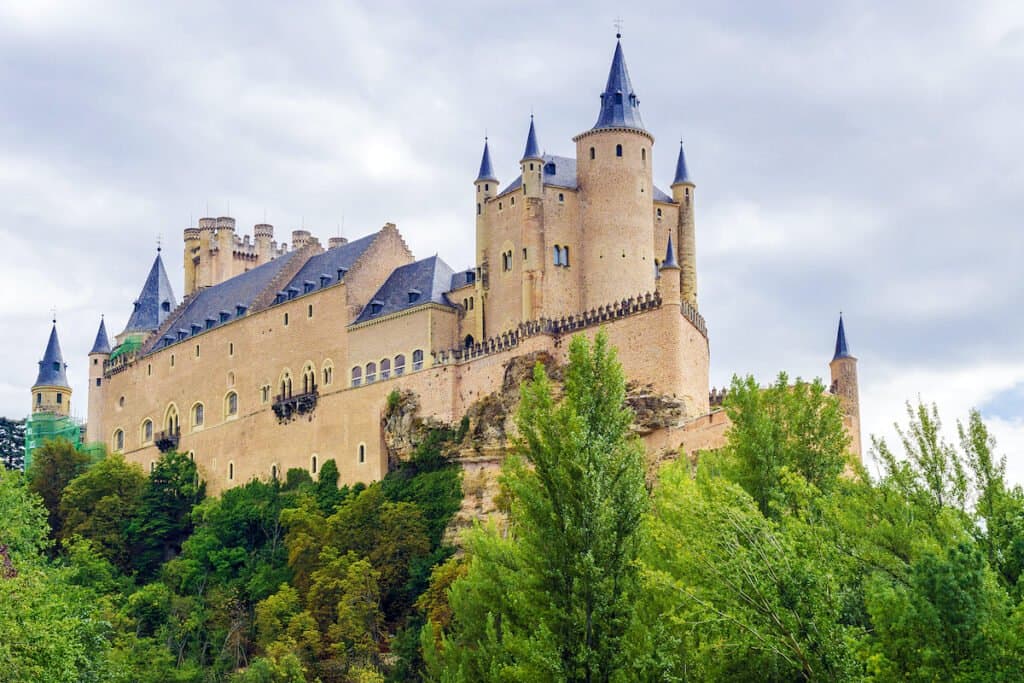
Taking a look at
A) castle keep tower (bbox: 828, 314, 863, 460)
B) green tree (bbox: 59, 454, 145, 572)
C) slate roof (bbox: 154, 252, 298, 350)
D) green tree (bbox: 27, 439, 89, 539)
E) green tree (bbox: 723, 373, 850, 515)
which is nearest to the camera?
green tree (bbox: 723, 373, 850, 515)

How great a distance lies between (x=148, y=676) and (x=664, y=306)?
2680 cm

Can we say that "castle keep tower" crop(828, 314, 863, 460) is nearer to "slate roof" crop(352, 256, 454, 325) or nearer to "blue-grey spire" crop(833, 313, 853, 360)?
"blue-grey spire" crop(833, 313, 853, 360)

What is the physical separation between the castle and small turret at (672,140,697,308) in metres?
0.08

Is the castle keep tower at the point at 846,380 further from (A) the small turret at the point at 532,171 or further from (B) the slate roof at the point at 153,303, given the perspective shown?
(B) the slate roof at the point at 153,303

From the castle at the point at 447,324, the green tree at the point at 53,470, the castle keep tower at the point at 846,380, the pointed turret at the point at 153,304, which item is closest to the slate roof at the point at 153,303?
the pointed turret at the point at 153,304

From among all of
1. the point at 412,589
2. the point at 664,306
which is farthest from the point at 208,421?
the point at 664,306

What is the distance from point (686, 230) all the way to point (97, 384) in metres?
45.2

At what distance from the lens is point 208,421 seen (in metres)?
91.6

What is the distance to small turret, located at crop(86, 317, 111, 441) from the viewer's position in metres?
103

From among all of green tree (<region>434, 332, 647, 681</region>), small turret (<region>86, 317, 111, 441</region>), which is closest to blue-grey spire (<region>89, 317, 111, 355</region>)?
small turret (<region>86, 317, 111, 441</region>)

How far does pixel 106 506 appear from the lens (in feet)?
285

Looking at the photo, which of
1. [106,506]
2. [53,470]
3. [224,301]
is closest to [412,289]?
[224,301]

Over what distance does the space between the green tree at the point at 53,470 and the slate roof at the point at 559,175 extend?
33.5 meters

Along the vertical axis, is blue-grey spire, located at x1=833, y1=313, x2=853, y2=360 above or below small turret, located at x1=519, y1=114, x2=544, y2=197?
below
